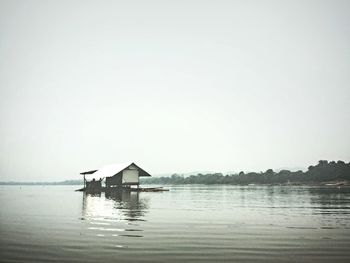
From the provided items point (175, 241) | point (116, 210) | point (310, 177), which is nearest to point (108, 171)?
point (116, 210)

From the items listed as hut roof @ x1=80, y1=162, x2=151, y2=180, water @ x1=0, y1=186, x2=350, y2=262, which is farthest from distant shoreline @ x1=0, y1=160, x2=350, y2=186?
water @ x1=0, y1=186, x2=350, y2=262

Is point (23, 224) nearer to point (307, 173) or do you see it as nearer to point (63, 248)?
point (63, 248)

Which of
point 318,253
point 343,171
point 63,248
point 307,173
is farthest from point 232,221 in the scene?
point 307,173

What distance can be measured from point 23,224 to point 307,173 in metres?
130

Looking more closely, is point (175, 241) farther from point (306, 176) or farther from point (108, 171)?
point (306, 176)

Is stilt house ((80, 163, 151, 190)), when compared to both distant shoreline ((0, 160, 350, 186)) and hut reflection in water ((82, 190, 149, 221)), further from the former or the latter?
distant shoreline ((0, 160, 350, 186))

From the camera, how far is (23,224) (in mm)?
18906

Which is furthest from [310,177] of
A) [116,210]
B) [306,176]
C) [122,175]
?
[116,210]

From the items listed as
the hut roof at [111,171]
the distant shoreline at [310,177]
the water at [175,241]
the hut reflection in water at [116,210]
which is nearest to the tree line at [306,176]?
the distant shoreline at [310,177]

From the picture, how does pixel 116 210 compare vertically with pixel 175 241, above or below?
below

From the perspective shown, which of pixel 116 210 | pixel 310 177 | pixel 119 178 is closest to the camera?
pixel 116 210

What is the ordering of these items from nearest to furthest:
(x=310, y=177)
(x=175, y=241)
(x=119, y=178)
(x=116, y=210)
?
(x=175, y=241), (x=116, y=210), (x=119, y=178), (x=310, y=177)

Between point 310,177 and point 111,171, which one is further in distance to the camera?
point 310,177

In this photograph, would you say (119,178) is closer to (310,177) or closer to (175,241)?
(175,241)
